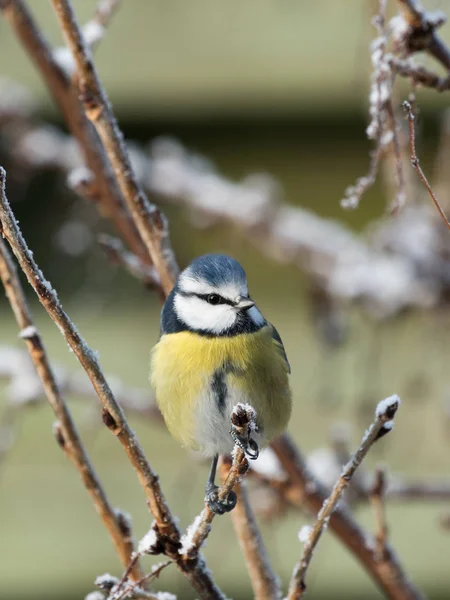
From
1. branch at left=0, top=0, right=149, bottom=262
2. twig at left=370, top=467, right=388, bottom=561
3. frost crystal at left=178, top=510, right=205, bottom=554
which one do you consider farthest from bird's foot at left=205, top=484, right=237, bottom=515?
branch at left=0, top=0, right=149, bottom=262

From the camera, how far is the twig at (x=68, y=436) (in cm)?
51

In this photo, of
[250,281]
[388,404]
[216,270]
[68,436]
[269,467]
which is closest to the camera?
[388,404]

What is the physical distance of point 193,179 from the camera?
4.37 feet

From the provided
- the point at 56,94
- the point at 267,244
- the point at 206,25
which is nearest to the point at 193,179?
A: the point at 267,244

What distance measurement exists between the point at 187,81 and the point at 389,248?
50 centimetres

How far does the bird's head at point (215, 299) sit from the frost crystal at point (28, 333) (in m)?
0.16

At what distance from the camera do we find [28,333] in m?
0.52

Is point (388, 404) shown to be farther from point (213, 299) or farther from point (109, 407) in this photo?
point (213, 299)

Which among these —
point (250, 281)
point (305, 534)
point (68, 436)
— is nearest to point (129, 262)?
point (68, 436)

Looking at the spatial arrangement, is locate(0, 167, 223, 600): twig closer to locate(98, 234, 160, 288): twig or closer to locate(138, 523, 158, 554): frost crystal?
locate(138, 523, 158, 554): frost crystal

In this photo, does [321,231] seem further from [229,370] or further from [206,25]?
[229,370]

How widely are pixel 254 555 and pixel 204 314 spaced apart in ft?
0.70

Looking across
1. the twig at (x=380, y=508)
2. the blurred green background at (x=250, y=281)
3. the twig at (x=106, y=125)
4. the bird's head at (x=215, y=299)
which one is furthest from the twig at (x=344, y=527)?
the blurred green background at (x=250, y=281)

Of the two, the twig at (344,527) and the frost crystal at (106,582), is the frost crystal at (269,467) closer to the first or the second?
the twig at (344,527)
